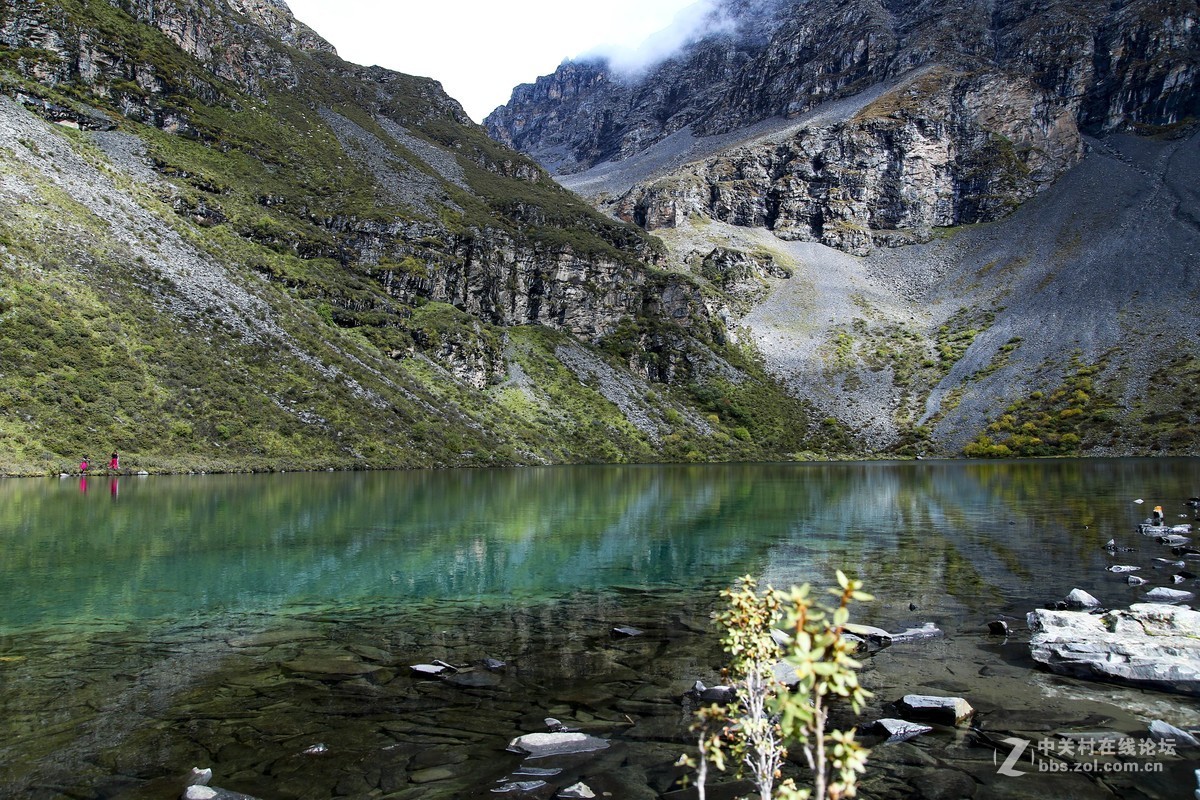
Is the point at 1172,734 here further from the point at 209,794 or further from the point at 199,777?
the point at 199,777

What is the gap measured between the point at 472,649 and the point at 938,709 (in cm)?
826

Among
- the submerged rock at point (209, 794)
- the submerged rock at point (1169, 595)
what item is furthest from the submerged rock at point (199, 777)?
the submerged rock at point (1169, 595)

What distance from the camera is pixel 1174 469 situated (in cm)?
6700

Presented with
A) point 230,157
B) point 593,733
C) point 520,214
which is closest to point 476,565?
point 593,733

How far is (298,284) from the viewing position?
341ft

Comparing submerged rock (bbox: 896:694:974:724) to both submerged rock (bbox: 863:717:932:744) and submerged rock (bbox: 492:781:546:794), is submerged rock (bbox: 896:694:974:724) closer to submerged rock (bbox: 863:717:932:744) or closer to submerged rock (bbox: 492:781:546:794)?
submerged rock (bbox: 863:717:932:744)

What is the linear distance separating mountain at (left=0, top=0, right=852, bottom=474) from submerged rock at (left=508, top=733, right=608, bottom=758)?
6075 centimetres

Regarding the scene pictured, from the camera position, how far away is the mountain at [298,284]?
→ 2562 inches

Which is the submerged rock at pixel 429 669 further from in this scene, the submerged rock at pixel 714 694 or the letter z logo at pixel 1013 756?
the letter z logo at pixel 1013 756

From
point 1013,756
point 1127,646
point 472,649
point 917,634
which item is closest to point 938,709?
point 1013,756

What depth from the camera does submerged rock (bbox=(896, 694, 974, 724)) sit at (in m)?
9.58

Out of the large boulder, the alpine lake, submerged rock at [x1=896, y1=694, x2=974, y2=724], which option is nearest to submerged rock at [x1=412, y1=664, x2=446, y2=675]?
the alpine lake

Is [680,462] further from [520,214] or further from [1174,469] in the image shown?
[520,214]

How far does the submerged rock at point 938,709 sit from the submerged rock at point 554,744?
4530mm
